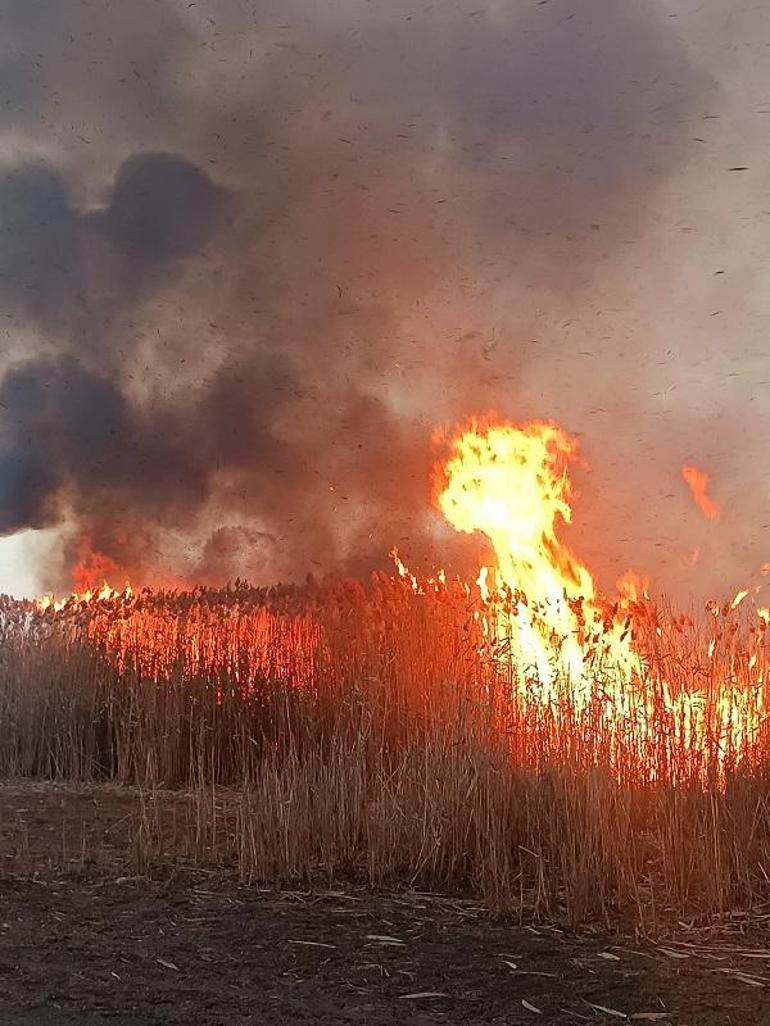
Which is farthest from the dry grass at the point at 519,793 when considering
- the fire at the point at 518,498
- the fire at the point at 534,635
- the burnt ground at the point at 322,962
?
the fire at the point at 518,498

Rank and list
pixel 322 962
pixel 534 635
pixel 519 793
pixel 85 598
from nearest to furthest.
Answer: pixel 322 962 → pixel 519 793 → pixel 534 635 → pixel 85 598

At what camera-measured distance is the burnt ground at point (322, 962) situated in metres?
3.33

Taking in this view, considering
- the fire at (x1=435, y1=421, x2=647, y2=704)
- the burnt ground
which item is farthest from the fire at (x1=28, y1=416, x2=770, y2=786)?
the burnt ground

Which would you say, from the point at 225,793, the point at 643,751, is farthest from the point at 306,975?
the point at 225,793

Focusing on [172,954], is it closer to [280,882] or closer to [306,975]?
[306,975]

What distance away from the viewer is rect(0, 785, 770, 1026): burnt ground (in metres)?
3.33

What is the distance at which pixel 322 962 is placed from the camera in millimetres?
3809

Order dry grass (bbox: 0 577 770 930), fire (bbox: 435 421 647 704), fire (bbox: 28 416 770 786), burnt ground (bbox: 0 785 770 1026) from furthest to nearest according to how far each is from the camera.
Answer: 1. fire (bbox: 435 421 647 704)
2. fire (bbox: 28 416 770 786)
3. dry grass (bbox: 0 577 770 930)
4. burnt ground (bbox: 0 785 770 1026)

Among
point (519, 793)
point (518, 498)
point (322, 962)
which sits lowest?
point (322, 962)

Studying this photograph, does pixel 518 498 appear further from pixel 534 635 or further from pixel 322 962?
pixel 322 962

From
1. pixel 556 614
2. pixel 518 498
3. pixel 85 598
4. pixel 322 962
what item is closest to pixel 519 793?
pixel 556 614

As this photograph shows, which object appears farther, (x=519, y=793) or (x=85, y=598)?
(x=85, y=598)

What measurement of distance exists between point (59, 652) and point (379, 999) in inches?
262

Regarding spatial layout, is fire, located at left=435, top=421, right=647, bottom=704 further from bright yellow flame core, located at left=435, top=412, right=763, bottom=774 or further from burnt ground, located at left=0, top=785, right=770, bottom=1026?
burnt ground, located at left=0, top=785, right=770, bottom=1026
